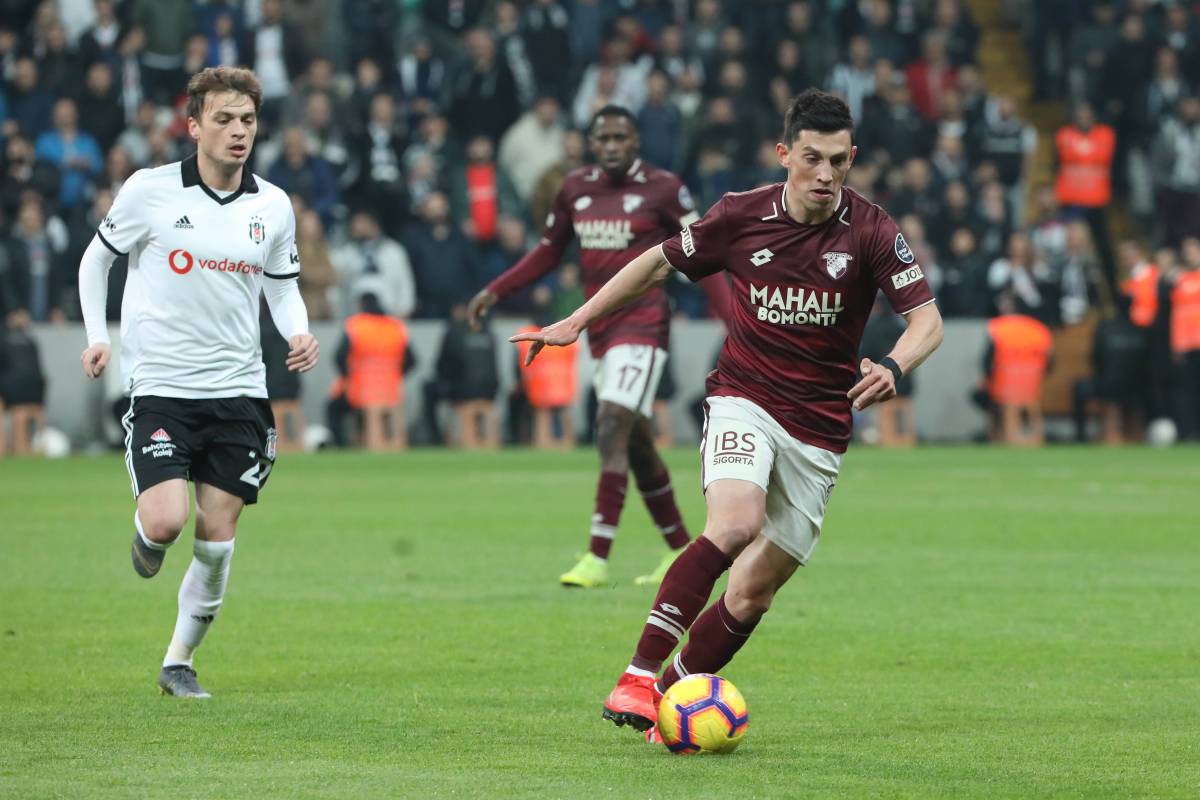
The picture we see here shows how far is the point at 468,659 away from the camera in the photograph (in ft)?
30.0

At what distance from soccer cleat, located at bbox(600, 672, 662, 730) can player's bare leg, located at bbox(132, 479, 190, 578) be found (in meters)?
1.84

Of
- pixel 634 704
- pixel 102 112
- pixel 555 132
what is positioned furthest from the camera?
pixel 555 132

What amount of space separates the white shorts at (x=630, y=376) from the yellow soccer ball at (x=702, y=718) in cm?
515

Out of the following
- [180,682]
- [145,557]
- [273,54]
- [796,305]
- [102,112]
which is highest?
[273,54]

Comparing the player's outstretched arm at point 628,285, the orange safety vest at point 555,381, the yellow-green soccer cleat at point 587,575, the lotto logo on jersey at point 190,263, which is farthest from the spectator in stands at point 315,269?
the player's outstretched arm at point 628,285

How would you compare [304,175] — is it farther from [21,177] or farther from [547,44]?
A: [547,44]

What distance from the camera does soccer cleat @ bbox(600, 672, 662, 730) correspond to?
6.97m

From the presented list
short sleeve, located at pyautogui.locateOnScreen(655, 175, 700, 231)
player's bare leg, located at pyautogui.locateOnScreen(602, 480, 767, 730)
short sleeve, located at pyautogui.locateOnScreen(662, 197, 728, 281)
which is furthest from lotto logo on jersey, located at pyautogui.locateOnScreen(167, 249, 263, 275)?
short sleeve, located at pyautogui.locateOnScreen(655, 175, 700, 231)

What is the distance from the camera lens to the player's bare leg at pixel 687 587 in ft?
23.0

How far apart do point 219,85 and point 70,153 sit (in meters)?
17.0

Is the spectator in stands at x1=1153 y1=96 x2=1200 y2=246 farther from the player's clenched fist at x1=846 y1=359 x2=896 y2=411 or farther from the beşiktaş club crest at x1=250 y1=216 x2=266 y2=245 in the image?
the player's clenched fist at x1=846 y1=359 x2=896 y2=411

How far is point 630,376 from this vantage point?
12039mm

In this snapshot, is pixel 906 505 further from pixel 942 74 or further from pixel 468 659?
pixel 942 74

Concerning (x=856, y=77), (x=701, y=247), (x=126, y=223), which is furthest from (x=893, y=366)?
(x=856, y=77)
